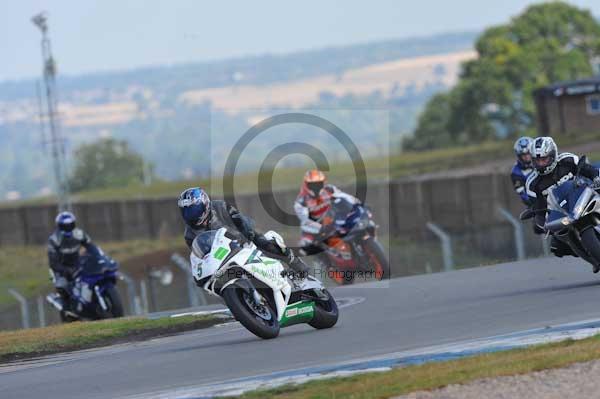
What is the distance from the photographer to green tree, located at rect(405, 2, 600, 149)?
3600 inches

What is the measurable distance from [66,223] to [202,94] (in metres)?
88.2

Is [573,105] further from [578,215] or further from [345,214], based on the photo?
[578,215]

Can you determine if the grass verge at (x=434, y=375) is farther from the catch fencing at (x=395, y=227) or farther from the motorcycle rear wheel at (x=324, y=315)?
the catch fencing at (x=395, y=227)

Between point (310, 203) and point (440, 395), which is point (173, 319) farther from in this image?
point (440, 395)

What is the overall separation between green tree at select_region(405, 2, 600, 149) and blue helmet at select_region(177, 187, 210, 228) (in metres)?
78.8

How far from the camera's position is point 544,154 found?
14.1 m

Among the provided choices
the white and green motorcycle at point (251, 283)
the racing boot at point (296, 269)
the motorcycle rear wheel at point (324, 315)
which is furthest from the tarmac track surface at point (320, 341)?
the racing boot at point (296, 269)

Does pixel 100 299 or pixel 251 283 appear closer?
pixel 251 283

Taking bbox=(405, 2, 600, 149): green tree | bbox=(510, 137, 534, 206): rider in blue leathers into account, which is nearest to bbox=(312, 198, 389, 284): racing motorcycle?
bbox=(510, 137, 534, 206): rider in blue leathers

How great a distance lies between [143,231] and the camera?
54812 mm

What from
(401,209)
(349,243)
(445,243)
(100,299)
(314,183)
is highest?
(314,183)

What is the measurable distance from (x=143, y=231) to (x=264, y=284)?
43.0m

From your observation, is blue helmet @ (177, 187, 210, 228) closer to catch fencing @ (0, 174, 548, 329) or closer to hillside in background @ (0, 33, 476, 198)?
catch fencing @ (0, 174, 548, 329)

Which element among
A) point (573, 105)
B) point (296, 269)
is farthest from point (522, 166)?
point (573, 105)
